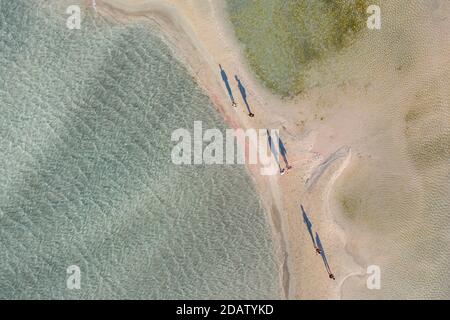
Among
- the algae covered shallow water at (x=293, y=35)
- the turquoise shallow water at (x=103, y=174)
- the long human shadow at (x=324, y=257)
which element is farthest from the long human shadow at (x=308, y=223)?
the algae covered shallow water at (x=293, y=35)

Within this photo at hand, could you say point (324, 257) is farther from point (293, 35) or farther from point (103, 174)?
point (103, 174)

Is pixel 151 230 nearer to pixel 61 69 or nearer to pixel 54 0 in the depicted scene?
pixel 61 69

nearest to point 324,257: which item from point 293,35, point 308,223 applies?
point 308,223

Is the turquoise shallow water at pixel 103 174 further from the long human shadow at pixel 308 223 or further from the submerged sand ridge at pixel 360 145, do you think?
the long human shadow at pixel 308 223

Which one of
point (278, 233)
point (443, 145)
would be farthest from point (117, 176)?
point (443, 145)

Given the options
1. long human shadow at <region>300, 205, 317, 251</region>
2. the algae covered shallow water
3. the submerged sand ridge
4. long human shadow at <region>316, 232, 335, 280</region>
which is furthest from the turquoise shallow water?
long human shadow at <region>316, 232, 335, 280</region>

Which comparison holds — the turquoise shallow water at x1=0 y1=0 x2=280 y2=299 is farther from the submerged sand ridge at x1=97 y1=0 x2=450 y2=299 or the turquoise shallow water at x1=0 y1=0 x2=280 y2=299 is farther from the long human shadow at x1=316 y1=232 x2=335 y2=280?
the long human shadow at x1=316 y1=232 x2=335 y2=280

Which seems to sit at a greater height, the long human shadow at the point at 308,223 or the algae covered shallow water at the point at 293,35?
the algae covered shallow water at the point at 293,35
